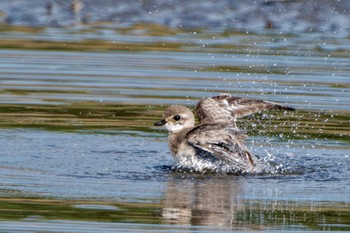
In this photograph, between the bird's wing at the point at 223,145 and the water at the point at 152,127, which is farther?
the bird's wing at the point at 223,145

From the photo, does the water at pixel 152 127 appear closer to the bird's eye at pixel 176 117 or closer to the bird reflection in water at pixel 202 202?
the bird reflection in water at pixel 202 202

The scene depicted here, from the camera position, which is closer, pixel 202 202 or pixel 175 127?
pixel 202 202

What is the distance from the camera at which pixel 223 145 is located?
36.9ft

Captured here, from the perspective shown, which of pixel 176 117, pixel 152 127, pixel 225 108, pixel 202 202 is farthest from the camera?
pixel 152 127

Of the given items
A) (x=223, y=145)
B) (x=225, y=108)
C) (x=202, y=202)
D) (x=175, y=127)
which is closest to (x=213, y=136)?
(x=223, y=145)

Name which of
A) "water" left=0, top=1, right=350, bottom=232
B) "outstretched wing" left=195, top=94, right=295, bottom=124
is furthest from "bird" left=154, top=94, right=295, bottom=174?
"water" left=0, top=1, right=350, bottom=232

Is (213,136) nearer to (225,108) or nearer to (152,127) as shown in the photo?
(225,108)

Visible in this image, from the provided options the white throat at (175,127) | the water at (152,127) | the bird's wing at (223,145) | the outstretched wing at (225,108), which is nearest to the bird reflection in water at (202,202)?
the water at (152,127)

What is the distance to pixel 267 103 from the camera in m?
12.3

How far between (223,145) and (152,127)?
2450 mm

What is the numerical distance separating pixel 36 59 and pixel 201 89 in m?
3.22

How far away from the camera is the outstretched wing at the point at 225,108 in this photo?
1234 centimetres

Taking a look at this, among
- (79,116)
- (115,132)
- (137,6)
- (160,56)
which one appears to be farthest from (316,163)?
(137,6)

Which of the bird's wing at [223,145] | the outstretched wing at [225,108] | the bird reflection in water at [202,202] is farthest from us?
the outstretched wing at [225,108]
